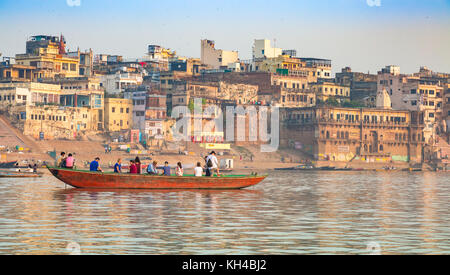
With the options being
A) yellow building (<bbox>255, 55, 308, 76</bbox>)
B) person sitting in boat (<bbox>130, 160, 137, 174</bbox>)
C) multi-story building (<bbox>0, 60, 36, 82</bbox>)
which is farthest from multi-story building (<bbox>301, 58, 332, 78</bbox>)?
person sitting in boat (<bbox>130, 160, 137, 174</bbox>)

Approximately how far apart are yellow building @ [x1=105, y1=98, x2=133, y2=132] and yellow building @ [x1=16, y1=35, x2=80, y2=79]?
1361cm

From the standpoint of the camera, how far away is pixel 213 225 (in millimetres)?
26406

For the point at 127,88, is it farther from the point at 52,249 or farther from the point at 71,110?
the point at 52,249

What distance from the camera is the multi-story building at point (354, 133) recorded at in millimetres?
131250

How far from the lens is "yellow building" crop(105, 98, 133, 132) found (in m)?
121

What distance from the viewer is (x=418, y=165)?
138750 millimetres

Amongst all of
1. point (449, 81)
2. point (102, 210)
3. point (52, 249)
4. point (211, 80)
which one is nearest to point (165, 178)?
point (102, 210)

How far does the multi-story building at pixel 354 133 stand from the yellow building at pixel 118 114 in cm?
2513

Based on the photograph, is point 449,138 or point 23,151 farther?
point 449,138

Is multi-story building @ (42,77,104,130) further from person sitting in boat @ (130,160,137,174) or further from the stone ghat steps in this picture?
person sitting in boat @ (130,160,137,174)

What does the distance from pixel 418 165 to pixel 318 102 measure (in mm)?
20573

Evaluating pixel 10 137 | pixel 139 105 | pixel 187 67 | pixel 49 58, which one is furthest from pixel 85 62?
pixel 10 137

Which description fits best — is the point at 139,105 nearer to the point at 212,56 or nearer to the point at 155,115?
the point at 155,115
